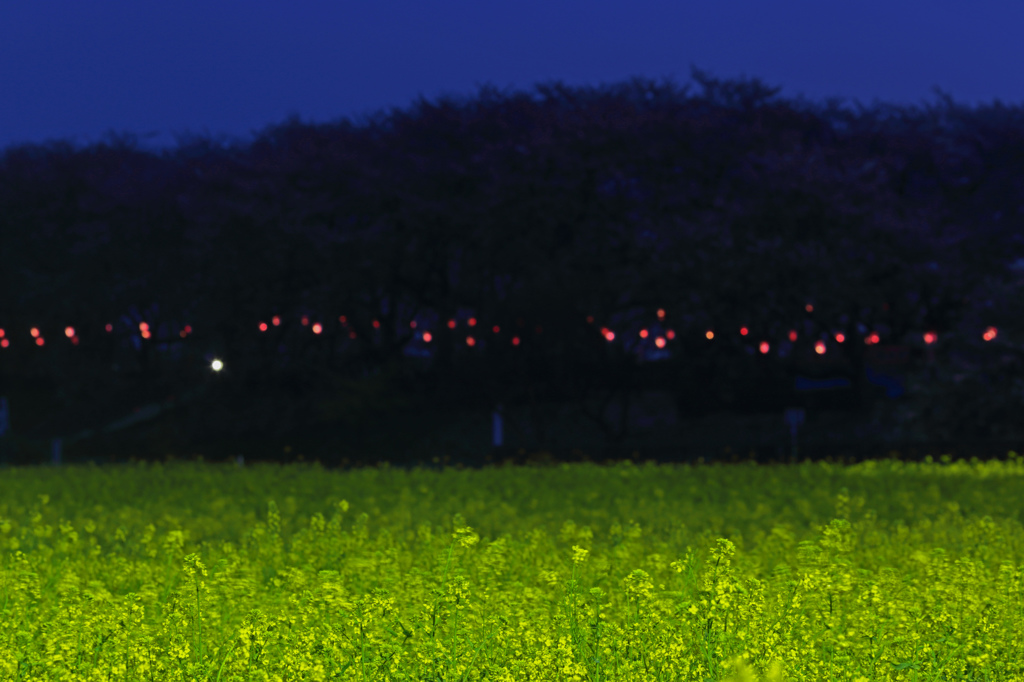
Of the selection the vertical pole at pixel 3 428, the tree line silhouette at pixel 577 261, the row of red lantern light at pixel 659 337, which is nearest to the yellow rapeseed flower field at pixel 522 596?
the tree line silhouette at pixel 577 261

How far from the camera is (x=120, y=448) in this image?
38.8 m

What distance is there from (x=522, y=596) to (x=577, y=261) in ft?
86.7

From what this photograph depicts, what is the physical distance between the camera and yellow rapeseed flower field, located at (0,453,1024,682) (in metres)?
6.03

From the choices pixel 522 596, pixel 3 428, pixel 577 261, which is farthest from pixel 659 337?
pixel 522 596

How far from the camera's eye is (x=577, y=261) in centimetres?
3338

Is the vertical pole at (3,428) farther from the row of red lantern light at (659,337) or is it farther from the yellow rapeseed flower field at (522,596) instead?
the yellow rapeseed flower field at (522,596)

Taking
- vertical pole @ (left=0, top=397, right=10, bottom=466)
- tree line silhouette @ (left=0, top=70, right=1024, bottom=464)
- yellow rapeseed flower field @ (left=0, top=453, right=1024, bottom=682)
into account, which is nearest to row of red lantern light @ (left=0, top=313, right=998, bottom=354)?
tree line silhouette @ (left=0, top=70, right=1024, bottom=464)

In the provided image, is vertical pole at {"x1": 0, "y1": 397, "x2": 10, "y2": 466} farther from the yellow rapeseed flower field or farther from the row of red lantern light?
the yellow rapeseed flower field

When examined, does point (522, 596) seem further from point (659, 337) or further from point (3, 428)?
point (3, 428)

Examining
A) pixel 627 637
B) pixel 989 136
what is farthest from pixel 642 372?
pixel 627 637

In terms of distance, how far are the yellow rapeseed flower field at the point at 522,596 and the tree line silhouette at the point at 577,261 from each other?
18.5m

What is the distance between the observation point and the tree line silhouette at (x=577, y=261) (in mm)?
32844

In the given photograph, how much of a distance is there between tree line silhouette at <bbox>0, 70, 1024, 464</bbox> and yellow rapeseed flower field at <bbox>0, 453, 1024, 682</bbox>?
18.5 m

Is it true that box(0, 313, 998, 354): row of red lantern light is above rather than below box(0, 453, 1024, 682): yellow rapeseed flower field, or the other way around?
above
